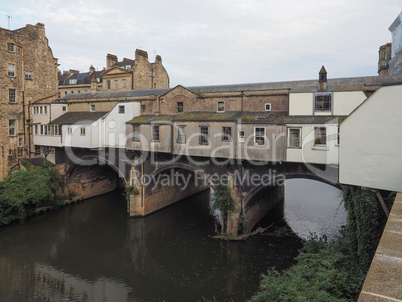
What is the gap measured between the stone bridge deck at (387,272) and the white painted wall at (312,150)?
13.0 meters

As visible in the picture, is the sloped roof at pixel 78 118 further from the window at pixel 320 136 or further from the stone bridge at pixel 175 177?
the window at pixel 320 136

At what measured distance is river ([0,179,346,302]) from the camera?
56.0 feet

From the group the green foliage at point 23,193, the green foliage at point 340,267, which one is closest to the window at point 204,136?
the green foliage at point 340,267

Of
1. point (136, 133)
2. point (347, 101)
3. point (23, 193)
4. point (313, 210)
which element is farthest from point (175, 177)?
point (347, 101)

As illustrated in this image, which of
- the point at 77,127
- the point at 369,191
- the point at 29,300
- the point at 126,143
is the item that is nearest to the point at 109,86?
the point at 77,127

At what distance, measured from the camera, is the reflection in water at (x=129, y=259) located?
17.1 metres

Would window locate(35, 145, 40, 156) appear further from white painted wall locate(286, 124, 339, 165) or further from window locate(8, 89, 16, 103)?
white painted wall locate(286, 124, 339, 165)

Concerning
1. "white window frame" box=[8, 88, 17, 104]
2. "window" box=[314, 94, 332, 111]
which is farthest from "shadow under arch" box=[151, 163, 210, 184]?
"white window frame" box=[8, 88, 17, 104]

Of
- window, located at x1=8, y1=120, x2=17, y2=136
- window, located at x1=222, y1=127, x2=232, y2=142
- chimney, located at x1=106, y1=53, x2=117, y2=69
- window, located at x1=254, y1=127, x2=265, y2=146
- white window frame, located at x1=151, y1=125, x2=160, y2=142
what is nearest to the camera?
window, located at x1=254, y1=127, x2=265, y2=146

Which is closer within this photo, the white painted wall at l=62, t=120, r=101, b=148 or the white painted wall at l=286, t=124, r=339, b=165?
the white painted wall at l=286, t=124, r=339, b=165

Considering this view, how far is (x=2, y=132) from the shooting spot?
30.8 metres

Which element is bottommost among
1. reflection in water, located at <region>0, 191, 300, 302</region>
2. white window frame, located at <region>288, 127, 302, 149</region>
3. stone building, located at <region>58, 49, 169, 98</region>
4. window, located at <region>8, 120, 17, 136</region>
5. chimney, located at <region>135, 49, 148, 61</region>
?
reflection in water, located at <region>0, 191, 300, 302</region>

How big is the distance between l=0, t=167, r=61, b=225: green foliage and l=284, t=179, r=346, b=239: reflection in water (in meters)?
23.7

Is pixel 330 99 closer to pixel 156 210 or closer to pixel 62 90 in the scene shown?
pixel 156 210
